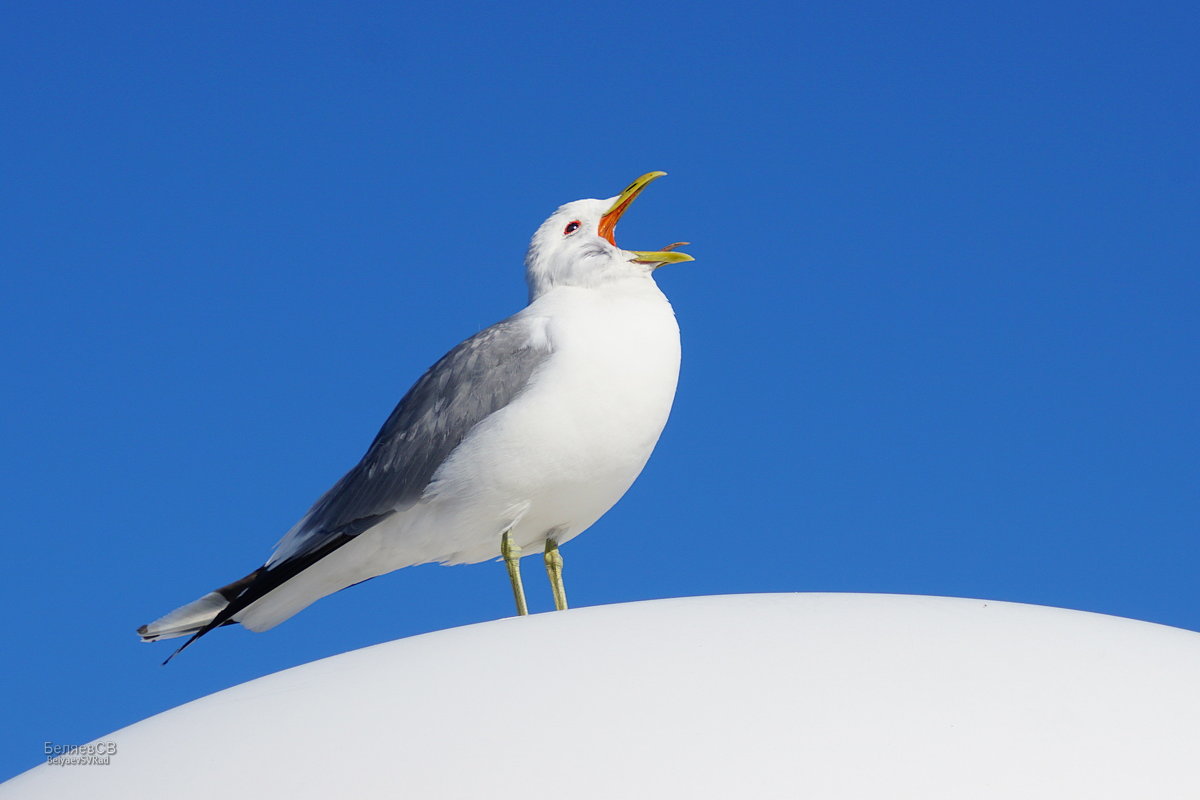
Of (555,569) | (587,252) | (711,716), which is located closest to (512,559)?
(555,569)

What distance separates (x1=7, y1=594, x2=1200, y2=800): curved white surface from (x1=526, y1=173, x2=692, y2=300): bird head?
2427 millimetres

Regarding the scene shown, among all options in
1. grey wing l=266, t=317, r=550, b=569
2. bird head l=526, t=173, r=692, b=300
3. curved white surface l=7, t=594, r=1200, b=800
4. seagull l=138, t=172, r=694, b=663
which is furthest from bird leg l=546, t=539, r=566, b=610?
curved white surface l=7, t=594, r=1200, b=800

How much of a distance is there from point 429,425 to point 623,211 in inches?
59.3

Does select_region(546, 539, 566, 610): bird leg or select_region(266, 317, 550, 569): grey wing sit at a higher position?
select_region(266, 317, 550, 569): grey wing

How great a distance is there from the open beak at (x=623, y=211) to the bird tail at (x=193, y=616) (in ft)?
8.04

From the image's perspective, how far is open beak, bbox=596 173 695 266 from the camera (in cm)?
625

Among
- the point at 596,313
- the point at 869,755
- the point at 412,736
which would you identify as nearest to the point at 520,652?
the point at 412,736

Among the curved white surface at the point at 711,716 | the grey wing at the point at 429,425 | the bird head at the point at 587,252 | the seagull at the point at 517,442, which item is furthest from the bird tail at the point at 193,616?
the curved white surface at the point at 711,716

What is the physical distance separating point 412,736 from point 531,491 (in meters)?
2.39

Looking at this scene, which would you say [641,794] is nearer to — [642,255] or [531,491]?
[531,491]

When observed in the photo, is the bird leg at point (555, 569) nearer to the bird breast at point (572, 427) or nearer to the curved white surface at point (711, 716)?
the bird breast at point (572, 427)

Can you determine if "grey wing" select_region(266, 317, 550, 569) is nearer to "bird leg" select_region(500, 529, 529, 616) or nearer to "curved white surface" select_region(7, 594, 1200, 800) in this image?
"bird leg" select_region(500, 529, 529, 616)

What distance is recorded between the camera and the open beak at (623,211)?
20.5 ft

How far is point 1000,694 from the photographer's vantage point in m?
3.37
